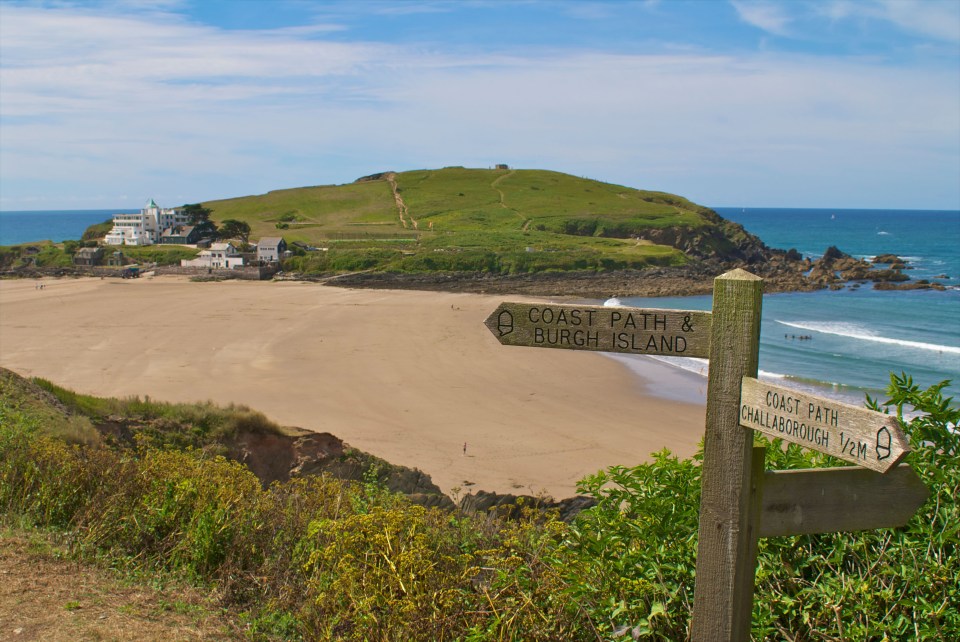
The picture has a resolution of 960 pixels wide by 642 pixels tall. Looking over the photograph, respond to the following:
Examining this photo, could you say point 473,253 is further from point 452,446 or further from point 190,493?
point 190,493

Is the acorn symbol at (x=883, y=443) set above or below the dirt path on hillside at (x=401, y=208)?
below

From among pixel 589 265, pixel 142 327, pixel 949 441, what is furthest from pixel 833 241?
pixel 949 441

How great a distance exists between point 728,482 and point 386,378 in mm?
21665

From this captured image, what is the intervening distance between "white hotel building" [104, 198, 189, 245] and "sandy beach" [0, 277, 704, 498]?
32834mm

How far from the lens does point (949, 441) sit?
3631mm

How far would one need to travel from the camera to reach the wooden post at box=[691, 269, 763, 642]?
9.46 feet

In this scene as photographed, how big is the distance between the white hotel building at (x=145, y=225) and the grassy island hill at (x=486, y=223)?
26.9ft

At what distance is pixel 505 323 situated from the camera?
11.0 ft

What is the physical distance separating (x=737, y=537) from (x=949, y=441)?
145 centimetres

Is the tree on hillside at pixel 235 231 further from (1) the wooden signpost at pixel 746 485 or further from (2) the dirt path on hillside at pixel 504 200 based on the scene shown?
(1) the wooden signpost at pixel 746 485

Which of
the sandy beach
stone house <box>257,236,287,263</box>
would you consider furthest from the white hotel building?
the sandy beach

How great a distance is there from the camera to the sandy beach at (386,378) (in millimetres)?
16875

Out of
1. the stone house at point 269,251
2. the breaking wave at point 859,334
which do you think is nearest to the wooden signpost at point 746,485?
the breaking wave at point 859,334

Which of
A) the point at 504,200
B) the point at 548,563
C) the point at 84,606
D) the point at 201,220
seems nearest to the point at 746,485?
the point at 548,563
